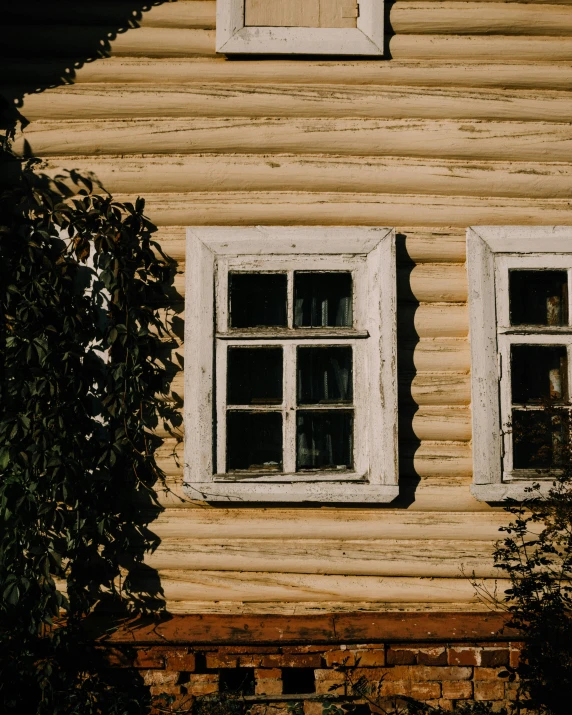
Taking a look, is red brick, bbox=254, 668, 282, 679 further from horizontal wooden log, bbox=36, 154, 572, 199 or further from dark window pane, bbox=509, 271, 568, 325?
horizontal wooden log, bbox=36, 154, 572, 199

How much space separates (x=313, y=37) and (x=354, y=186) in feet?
3.01

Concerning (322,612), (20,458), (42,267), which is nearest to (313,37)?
(42,267)

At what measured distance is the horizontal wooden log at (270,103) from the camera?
4211 millimetres

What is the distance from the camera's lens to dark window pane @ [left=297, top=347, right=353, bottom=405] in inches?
164

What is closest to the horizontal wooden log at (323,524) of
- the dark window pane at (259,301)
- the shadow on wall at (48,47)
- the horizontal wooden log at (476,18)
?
the dark window pane at (259,301)

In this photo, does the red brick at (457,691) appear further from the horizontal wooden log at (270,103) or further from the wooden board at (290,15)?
the wooden board at (290,15)

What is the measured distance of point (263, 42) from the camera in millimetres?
4199

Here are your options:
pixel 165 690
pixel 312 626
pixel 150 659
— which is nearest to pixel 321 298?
pixel 312 626

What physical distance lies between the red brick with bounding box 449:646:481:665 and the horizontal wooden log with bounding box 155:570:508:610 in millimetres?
263

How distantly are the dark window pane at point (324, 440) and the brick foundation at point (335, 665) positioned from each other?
906 millimetres

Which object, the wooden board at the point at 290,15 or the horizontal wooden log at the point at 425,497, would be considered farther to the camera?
the wooden board at the point at 290,15

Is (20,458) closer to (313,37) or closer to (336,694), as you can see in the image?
(336,694)

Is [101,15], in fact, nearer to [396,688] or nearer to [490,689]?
[396,688]

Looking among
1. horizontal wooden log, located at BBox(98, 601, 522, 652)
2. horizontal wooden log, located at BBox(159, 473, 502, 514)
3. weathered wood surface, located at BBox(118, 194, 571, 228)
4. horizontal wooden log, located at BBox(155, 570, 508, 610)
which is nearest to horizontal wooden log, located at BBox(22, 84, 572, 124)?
weathered wood surface, located at BBox(118, 194, 571, 228)
